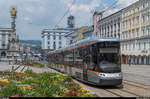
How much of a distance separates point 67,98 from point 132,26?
52.8m

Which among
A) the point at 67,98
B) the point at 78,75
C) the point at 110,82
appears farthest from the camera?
the point at 78,75

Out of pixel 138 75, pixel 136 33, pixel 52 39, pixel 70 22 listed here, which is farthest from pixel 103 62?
pixel 70 22

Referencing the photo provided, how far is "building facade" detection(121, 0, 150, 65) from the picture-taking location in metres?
52.3

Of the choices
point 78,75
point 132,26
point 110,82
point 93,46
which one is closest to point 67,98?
point 110,82

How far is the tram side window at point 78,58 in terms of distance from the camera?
16781 mm

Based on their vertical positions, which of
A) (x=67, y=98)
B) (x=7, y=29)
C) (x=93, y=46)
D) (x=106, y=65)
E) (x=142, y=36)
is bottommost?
(x=67, y=98)

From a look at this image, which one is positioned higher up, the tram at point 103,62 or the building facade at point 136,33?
the building facade at point 136,33

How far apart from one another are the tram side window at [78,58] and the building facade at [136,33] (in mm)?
36257

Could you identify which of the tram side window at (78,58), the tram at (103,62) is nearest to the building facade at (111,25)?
the tram side window at (78,58)

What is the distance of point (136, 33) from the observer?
57.3 meters

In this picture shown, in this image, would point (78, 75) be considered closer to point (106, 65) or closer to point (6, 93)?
point (106, 65)

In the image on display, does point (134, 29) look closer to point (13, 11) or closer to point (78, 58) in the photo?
point (13, 11)

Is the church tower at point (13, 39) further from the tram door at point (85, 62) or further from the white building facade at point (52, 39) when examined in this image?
the white building facade at point (52, 39)

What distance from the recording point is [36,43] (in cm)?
19138
